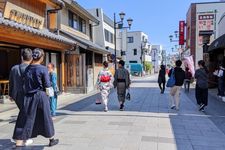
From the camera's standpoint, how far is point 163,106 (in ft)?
42.6

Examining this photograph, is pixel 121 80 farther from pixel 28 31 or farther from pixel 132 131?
pixel 132 131

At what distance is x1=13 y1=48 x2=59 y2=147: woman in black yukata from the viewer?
19.0 feet

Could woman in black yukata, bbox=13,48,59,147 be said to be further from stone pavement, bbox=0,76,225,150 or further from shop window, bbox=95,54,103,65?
shop window, bbox=95,54,103,65

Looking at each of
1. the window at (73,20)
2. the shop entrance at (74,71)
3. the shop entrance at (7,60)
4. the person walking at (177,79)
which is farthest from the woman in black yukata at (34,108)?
the window at (73,20)

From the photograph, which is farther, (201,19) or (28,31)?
(201,19)

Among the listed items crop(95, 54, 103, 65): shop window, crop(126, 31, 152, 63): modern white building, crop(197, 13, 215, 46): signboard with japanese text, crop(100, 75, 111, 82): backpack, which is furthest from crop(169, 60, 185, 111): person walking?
crop(126, 31, 152, 63): modern white building

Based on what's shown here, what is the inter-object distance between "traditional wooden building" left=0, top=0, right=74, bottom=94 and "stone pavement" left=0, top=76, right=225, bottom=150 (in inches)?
117

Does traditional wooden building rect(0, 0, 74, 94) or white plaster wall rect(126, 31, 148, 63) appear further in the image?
white plaster wall rect(126, 31, 148, 63)

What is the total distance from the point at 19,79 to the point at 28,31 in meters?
4.88

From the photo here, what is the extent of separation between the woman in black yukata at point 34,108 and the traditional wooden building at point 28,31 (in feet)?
12.1

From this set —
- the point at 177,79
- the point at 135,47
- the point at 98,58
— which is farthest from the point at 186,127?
the point at 135,47

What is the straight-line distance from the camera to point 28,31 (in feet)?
35.7

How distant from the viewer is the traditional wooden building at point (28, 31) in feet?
35.3

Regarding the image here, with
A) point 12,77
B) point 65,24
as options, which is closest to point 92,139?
point 12,77
